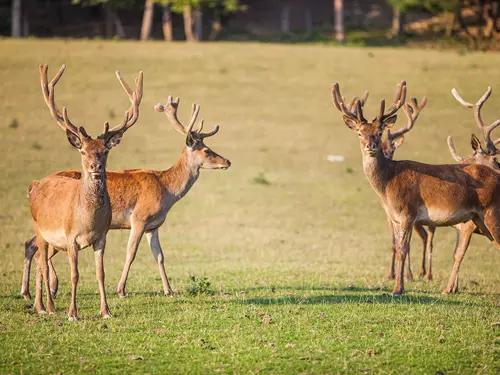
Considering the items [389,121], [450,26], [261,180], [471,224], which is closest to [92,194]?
[389,121]

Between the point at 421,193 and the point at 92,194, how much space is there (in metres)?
5.29

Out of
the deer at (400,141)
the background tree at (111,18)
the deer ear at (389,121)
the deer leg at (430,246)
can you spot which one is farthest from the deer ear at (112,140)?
the background tree at (111,18)

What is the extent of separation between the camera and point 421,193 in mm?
13789

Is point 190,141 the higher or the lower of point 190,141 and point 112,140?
the lower

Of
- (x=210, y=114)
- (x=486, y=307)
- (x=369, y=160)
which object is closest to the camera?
(x=486, y=307)

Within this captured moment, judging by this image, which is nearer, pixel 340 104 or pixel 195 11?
pixel 340 104

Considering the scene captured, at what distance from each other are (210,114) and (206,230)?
482 inches

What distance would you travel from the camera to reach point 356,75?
38.2 metres

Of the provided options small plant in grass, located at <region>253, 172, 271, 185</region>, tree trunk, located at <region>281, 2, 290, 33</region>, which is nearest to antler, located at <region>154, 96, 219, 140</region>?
small plant in grass, located at <region>253, 172, 271, 185</region>

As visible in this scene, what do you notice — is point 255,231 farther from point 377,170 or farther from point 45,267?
point 45,267

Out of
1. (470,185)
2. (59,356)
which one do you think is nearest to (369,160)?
(470,185)

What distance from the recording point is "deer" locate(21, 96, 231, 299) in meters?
13.5

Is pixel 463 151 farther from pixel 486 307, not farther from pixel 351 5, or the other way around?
pixel 351 5

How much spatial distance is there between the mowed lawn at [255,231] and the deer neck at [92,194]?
56.2 inches
